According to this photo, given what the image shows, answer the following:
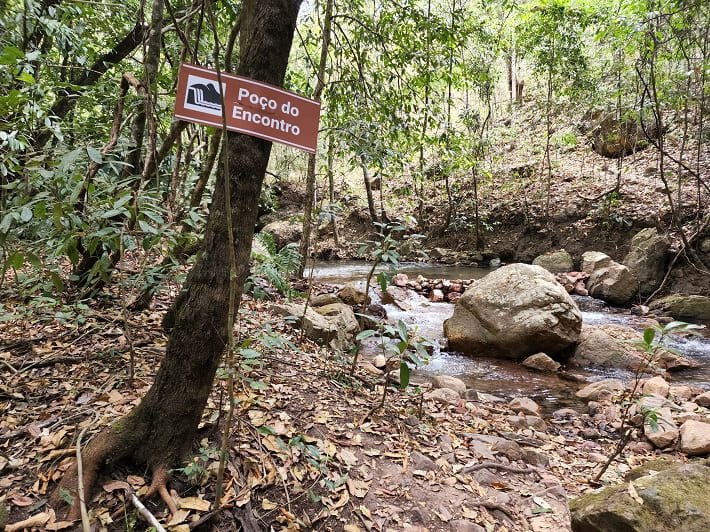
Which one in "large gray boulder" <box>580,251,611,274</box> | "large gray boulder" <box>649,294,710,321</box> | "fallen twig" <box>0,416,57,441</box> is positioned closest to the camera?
"fallen twig" <box>0,416,57,441</box>

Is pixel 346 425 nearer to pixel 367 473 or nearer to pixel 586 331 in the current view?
pixel 367 473

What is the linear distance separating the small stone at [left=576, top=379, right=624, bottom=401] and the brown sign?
4.69 metres

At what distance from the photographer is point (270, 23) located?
5.46 ft

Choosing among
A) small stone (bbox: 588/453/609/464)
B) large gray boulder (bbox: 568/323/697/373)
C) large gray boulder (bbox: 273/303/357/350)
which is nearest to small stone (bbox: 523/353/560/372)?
large gray boulder (bbox: 568/323/697/373)

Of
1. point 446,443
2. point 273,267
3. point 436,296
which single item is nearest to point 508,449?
point 446,443

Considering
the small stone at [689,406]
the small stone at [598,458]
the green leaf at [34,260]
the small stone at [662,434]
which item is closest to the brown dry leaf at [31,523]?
the green leaf at [34,260]

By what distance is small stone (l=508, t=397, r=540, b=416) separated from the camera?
4.17 m

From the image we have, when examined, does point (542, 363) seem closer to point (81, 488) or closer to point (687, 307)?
point (687, 307)

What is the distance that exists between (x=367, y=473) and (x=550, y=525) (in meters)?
1.10

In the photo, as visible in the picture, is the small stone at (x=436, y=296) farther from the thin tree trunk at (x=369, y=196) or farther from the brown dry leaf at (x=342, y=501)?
the brown dry leaf at (x=342, y=501)

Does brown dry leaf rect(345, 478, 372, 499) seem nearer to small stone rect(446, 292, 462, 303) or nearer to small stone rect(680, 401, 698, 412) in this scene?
small stone rect(680, 401, 698, 412)

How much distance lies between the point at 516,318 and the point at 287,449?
15.2 ft

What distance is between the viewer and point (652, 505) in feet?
6.30

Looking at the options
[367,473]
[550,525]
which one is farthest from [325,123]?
[550,525]
